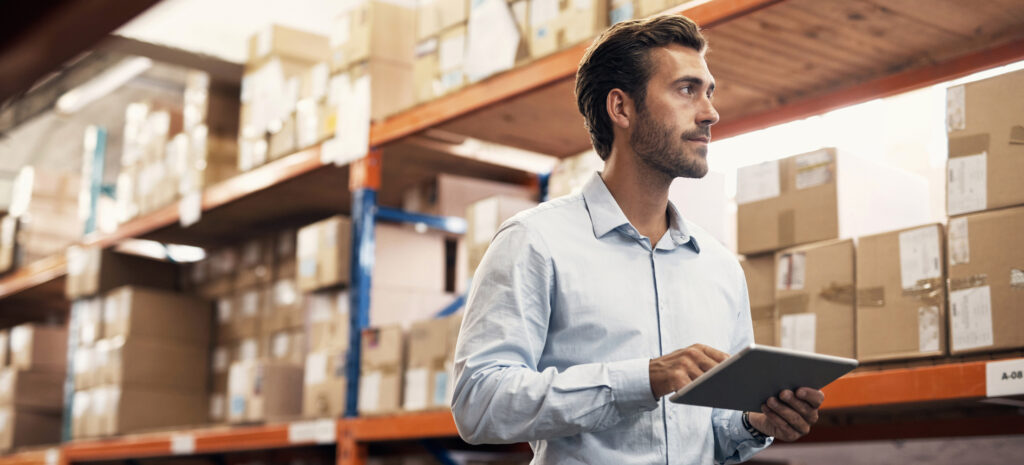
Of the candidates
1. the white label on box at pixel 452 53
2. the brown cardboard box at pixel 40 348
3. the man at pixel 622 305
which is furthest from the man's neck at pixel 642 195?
the brown cardboard box at pixel 40 348

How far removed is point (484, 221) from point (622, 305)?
218 cm

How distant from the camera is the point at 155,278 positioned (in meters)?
6.32

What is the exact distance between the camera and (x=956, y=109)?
2.50 metres

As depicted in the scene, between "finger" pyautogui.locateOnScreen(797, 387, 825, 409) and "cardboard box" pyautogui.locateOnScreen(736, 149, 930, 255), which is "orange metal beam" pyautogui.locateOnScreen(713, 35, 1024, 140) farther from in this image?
"finger" pyautogui.locateOnScreen(797, 387, 825, 409)

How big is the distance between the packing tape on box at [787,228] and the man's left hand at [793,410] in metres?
1.34

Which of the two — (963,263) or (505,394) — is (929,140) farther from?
(505,394)

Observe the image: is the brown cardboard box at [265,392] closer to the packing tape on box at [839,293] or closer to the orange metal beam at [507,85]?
the orange metal beam at [507,85]

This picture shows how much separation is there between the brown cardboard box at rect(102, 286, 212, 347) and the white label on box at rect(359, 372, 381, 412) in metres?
2.01

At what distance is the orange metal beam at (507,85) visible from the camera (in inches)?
107

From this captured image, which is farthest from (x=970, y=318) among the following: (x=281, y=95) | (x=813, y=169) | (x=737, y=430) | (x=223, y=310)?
(x=223, y=310)

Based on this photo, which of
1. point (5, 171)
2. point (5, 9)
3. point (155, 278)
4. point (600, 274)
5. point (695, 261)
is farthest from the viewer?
point (5, 171)

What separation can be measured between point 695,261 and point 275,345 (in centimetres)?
361

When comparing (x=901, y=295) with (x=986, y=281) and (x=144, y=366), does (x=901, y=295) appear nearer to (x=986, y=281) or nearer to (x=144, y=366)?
(x=986, y=281)

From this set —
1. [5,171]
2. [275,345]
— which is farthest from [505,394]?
[5,171]
